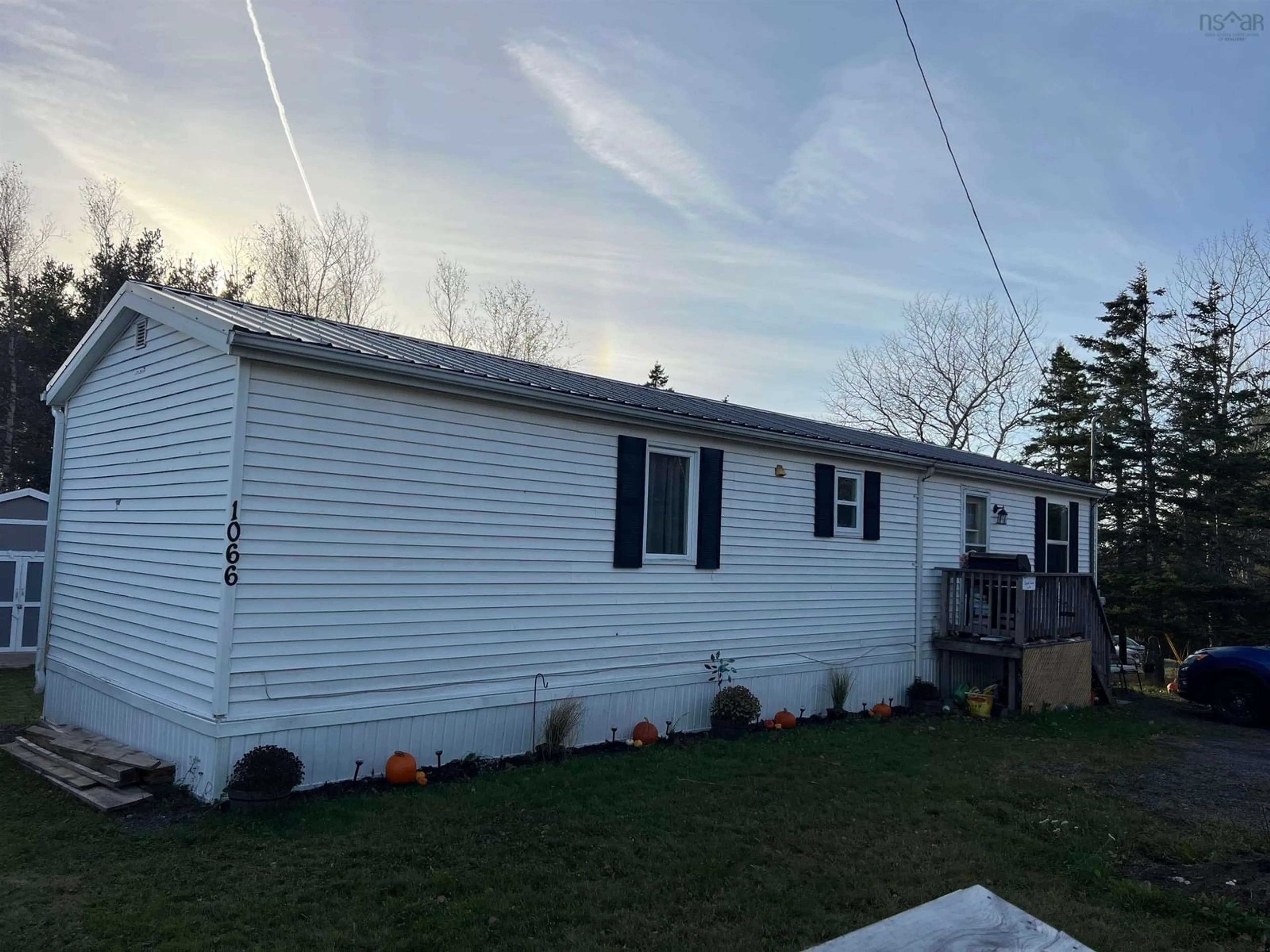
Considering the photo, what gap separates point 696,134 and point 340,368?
6.52 m

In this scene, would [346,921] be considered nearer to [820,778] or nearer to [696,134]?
[820,778]

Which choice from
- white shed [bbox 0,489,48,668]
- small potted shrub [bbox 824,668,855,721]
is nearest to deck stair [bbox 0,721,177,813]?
white shed [bbox 0,489,48,668]

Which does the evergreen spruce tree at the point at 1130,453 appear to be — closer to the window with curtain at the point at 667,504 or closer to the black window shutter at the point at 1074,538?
the black window shutter at the point at 1074,538

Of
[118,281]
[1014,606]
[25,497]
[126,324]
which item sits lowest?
[1014,606]

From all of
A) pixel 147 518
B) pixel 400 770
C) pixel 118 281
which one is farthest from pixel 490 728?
pixel 118 281

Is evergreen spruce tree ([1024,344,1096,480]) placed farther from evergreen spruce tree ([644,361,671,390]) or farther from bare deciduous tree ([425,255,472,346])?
bare deciduous tree ([425,255,472,346])

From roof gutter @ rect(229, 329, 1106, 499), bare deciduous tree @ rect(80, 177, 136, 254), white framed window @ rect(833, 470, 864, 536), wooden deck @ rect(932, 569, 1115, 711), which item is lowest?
wooden deck @ rect(932, 569, 1115, 711)

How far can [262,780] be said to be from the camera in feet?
18.0

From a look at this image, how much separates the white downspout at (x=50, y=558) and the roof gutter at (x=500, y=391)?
4.62m

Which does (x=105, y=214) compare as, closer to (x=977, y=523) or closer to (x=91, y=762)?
(x=91, y=762)

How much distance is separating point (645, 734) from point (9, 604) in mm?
11002

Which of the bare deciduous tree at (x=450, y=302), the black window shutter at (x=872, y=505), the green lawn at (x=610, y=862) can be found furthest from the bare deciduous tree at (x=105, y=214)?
the black window shutter at (x=872, y=505)

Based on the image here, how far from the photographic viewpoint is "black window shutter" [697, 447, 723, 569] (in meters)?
9.04

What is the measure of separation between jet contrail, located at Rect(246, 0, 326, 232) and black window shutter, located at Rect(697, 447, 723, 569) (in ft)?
22.3
